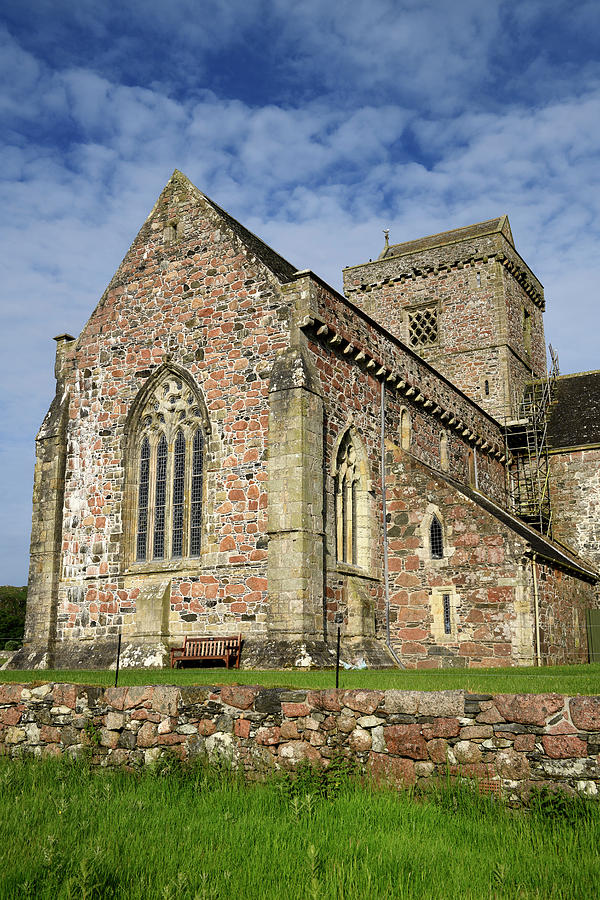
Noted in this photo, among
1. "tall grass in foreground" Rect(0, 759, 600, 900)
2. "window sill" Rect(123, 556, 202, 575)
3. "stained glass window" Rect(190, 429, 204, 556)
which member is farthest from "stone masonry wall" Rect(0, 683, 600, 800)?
"stained glass window" Rect(190, 429, 204, 556)

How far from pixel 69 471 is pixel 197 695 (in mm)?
13768

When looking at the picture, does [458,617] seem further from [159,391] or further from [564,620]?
[159,391]

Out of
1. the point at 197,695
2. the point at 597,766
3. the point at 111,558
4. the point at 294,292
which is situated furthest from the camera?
the point at 111,558

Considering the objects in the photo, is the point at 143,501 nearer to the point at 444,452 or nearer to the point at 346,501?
the point at 346,501

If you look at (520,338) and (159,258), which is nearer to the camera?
(159,258)

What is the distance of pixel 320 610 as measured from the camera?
687 inches

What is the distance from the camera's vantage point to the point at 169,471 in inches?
806

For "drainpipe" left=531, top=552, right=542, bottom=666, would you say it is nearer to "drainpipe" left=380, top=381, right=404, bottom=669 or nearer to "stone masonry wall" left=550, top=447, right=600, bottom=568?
"drainpipe" left=380, top=381, right=404, bottom=669

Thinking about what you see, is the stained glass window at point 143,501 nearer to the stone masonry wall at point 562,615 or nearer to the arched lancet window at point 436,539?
the arched lancet window at point 436,539

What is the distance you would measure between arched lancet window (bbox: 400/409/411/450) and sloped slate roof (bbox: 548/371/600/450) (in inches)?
527

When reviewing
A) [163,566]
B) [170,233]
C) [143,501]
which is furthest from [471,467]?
[163,566]

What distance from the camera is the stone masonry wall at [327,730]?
7598mm

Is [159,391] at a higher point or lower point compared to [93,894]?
Result: higher

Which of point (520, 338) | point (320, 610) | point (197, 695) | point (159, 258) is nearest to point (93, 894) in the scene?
point (197, 695)
